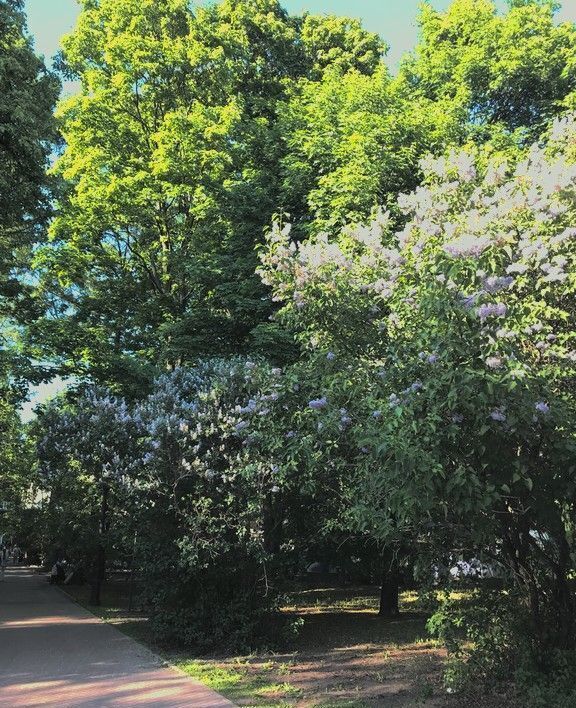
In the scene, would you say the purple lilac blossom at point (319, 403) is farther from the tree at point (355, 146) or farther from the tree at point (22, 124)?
the tree at point (22, 124)

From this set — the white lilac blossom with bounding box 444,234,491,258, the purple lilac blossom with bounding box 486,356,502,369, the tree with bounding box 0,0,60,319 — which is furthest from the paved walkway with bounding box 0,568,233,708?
the tree with bounding box 0,0,60,319

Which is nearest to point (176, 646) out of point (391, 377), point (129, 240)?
point (391, 377)

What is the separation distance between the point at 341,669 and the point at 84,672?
11.5 ft

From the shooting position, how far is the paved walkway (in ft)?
23.4

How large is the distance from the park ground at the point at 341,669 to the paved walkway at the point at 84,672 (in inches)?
15.7

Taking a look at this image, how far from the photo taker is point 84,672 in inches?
348

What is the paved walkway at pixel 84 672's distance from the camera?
23.4ft

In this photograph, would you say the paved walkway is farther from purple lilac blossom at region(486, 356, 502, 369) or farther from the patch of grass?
purple lilac blossom at region(486, 356, 502, 369)

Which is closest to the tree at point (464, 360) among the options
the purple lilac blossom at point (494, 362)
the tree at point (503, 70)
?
the purple lilac blossom at point (494, 362)

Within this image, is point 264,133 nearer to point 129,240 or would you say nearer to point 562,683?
→ point 129,240

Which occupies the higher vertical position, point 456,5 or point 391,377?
point 456,5

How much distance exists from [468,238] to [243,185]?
1090cm

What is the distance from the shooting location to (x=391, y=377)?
5.14 m

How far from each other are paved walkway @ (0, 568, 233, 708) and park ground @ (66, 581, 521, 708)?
1.31 feet
